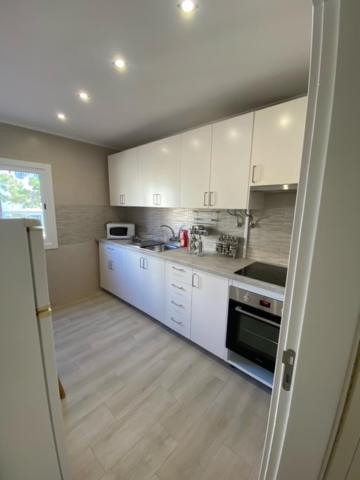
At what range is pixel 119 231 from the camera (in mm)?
3221

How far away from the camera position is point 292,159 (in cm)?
152

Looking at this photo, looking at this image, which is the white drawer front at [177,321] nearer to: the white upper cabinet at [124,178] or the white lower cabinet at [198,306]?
the white lower cabinet at [198,306]

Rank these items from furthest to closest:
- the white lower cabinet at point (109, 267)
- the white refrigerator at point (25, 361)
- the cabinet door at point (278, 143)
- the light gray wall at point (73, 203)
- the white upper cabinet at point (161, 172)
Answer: the white lower cabinet at point (109, 267) → the light gray wall at point (73, 203) → the white upper cabinet at point (161, 172) → the cabinet door at point (278, 143) → the white refrigerator at point (25, 361)

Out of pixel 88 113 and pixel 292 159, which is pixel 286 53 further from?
pixel 88 113

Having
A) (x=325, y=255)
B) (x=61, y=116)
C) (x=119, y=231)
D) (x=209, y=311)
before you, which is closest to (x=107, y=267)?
(x=119, y=231)

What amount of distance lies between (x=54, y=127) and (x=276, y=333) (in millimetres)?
3226

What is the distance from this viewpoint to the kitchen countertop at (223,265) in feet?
4.98

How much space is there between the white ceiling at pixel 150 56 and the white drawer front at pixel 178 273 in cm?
158

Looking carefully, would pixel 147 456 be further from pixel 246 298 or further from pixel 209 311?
pixel 246 298

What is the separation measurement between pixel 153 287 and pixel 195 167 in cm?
147

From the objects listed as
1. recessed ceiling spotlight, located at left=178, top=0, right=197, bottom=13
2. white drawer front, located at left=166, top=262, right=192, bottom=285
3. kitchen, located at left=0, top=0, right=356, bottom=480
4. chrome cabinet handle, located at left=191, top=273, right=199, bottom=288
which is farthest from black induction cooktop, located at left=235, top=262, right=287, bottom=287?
recessed ceiling spotlight, located at left=178, top=0, right=197, bottom=13

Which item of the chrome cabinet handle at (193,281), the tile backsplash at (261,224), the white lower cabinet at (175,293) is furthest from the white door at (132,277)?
the chrome cabinet handle at (193,281)

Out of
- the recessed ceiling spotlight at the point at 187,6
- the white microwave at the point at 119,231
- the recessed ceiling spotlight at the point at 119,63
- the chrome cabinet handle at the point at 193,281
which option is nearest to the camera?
the recessed ceiling spotlight at the point at 187,6

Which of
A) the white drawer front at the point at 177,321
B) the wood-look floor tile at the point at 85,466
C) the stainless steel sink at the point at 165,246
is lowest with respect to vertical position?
the wood-look floor tile at the point at 85,466
